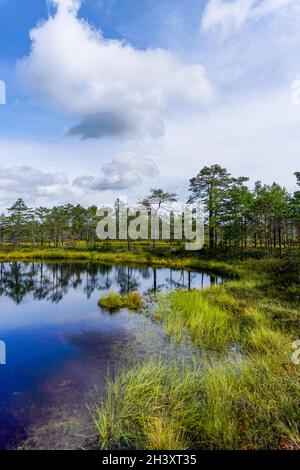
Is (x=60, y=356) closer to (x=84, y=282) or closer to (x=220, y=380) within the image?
(x=220, y=380)

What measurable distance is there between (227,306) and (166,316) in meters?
3.01

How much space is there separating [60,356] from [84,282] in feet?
50.7

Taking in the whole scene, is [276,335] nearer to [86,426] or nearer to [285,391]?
[285,391]

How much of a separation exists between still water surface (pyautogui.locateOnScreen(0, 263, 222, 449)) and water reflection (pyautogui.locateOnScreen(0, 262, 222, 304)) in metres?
0.37

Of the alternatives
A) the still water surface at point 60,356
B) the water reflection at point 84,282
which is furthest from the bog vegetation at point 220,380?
the water reflection at point 84,282

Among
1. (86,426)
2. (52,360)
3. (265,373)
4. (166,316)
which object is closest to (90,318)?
(166,316)

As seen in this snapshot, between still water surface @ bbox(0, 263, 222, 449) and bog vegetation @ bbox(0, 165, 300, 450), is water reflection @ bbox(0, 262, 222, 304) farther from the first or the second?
bog vegetation @ bbox(0, 165, 300, 450)

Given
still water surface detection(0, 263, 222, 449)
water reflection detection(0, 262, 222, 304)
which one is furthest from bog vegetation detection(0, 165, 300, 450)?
water reflection detection(0, 262, 222, 304)

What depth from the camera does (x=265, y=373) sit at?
591 centimetres

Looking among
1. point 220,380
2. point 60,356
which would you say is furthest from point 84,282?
point 220,380

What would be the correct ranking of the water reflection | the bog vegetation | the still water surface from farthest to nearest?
the water reflection, the still water surface, the bog vegetation

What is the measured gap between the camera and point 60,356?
30.0ft

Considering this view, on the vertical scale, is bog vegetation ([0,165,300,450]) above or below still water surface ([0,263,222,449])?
above

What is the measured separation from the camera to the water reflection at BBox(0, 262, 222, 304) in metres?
20.4
